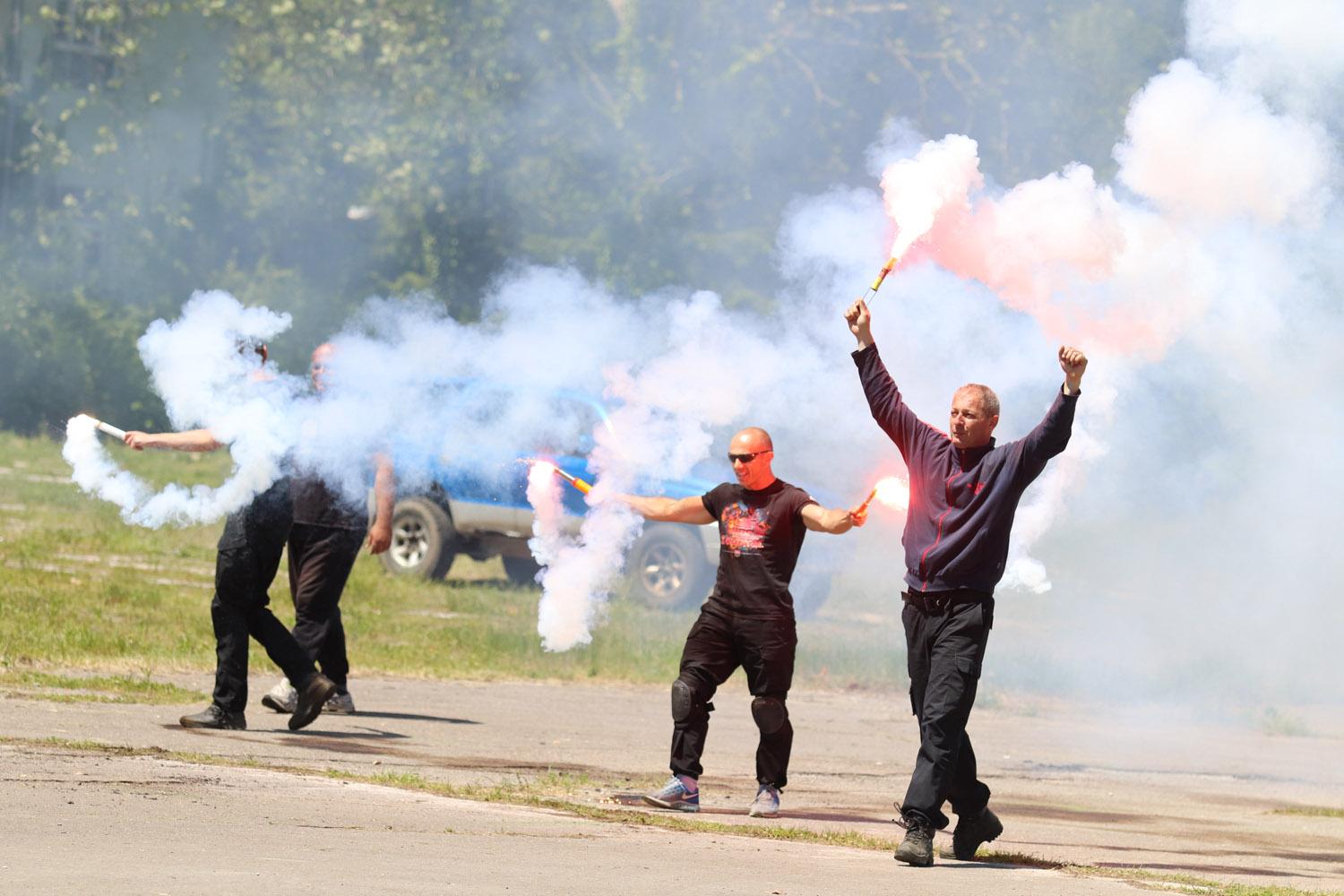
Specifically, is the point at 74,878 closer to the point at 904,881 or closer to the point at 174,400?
the point at 904,881

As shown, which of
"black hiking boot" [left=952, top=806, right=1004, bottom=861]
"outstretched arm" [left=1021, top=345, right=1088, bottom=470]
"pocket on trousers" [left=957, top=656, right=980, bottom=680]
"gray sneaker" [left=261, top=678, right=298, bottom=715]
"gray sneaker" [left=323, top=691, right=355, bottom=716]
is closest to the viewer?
"outstretched arm" [left=1021, top=345, right=1088, bottom=470]

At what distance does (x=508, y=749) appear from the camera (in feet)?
33.4

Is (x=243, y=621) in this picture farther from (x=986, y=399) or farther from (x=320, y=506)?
(x=986, y=399)

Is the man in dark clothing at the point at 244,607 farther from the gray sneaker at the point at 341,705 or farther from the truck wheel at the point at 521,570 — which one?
the truck wheel at the point at 521,570

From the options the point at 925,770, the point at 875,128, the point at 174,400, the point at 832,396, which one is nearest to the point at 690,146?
the point at 875,128

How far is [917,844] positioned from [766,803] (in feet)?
4.28

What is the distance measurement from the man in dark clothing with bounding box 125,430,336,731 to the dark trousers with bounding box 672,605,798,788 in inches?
91.9

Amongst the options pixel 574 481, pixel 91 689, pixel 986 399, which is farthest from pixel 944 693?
pixel 91 689

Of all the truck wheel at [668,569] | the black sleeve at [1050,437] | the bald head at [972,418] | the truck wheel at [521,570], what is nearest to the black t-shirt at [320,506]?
the bald head at [972,418]

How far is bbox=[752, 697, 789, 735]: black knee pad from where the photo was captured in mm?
8430

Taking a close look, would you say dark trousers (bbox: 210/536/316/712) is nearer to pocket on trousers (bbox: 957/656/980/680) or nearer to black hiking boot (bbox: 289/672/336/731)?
black hiking boot (bbox: 289/672/336/731)

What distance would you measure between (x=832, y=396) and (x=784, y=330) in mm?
1440

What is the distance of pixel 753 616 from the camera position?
8.52 meters

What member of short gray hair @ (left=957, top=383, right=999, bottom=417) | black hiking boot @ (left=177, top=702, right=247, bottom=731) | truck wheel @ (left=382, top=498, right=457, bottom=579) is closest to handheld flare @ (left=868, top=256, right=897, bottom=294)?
short gray hair @ (left=957, top=383, right=999, bottom=417)
